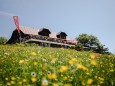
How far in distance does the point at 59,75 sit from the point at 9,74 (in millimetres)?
1854

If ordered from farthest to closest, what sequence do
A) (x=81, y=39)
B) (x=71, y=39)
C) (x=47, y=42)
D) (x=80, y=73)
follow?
(x=81, y=39)
(x=71, y=39)
(x=47, y=42)
(x=80, y=73)

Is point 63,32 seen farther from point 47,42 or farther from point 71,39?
point 47,42

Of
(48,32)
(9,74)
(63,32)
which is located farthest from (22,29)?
(9,74)

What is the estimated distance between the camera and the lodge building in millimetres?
50019

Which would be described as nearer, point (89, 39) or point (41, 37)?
point (41, 37)

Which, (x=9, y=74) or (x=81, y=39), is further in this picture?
(x=81, y=39)

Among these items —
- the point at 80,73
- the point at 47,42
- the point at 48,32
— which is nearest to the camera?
the point at 80,73

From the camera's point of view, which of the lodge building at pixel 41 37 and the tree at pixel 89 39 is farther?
the tree at pixel 89 39

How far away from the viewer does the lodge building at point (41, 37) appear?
5002 centimetres

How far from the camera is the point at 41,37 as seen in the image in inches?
2046

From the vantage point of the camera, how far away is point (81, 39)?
104 m

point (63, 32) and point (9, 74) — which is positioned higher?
point (63, 32)

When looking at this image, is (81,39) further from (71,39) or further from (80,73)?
(80,73)

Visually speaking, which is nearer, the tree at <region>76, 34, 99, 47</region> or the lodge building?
the lodge building
